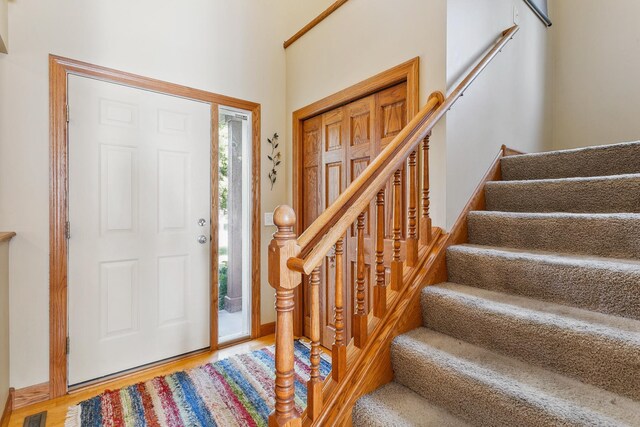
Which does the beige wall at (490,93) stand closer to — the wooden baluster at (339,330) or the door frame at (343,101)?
the door frame at (343,101)

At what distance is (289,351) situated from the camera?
1.10 metres

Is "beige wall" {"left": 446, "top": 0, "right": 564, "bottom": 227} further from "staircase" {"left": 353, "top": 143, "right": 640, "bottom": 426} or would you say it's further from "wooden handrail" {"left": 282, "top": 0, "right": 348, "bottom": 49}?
"wooden handrail" {"left": 282, "top": 0, "right": 348, "bottom": 49}

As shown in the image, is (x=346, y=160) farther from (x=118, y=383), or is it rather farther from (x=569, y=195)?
(x=118, y=383)

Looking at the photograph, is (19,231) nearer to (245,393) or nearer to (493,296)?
(245,393)

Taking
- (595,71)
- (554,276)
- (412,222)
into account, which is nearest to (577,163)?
(554,276)

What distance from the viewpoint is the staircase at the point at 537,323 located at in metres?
1.01

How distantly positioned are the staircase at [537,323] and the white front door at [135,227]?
1.72 meters

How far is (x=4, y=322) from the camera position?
1.76 meters

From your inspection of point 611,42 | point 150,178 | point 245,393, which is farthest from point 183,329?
point 611,42

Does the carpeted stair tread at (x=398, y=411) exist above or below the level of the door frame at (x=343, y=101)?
below

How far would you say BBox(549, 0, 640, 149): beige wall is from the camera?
8.25 ft

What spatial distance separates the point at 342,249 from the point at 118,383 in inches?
72.4

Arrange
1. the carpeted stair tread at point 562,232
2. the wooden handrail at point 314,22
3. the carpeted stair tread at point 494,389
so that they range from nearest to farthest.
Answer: the carpeted stair tread at point 494,389 → the carpeted stair tread at point 562,232 → the wooden handrail at point 314,22

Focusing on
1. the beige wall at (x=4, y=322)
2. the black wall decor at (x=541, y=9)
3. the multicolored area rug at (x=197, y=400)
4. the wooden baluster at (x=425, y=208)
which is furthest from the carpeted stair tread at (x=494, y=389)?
the black wall decor at (x=541, y=9)
